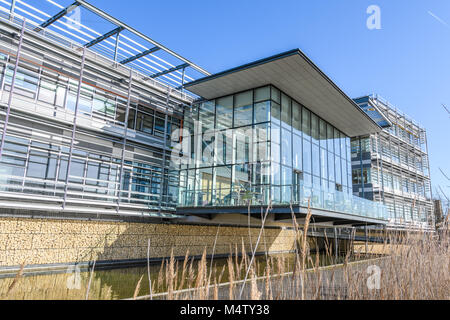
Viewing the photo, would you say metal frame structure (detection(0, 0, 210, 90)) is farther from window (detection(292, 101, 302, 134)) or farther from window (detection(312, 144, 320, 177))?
window (detection(312, 144, 320, 177))

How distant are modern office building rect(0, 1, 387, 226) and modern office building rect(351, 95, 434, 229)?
10215 mm

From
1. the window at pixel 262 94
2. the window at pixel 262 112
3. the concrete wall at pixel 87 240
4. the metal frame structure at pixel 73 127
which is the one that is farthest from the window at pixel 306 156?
the metal frame structure at pixel 73 127

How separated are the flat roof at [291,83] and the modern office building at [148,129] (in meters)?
0.06

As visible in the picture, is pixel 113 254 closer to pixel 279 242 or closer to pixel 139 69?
pixel 139 69

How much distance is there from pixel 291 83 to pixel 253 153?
394 cm

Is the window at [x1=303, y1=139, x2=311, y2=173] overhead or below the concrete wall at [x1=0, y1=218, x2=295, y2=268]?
overhead

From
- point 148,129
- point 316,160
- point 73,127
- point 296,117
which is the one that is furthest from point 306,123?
point 73,127

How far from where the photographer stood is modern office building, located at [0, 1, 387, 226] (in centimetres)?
1162

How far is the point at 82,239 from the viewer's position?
11.8m

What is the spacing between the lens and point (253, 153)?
14.9 m

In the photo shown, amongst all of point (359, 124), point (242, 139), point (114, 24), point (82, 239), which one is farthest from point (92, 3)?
point (359, 124)

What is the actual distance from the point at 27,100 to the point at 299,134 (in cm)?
1272
